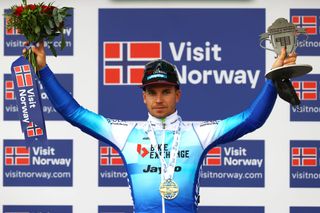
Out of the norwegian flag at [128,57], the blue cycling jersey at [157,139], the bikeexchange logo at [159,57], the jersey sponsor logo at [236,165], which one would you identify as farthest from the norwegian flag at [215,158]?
the blue cycling jersey at [157,139]

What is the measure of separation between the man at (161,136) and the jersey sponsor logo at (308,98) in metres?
1.79

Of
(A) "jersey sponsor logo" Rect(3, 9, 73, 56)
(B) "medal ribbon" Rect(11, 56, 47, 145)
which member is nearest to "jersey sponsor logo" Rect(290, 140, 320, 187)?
(A) "jersey sponsor logo" Rect(3, 9, 73, 56)

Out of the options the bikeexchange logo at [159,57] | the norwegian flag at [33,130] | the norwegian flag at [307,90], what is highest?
the bikeexchange logo at [159,57]

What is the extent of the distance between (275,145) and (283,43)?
206 centimetres

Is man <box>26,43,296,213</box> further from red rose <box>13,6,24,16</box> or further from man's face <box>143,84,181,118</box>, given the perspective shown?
red rose <box>13,6,24,16</box>

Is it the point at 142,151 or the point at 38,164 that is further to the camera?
the point at 38,164

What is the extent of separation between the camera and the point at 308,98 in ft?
19.2

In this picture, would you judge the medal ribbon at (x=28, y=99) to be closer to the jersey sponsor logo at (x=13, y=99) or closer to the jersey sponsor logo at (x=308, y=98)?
the jersey sponsor logo at (x=13, y=99)

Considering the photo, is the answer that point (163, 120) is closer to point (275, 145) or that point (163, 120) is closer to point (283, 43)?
point (283, 43)

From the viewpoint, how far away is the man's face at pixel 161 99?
409cm

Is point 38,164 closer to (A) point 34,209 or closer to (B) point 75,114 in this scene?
(A) point 34,209

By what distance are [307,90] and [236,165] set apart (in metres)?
0.72

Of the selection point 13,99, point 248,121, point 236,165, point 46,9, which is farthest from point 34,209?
point 248,121

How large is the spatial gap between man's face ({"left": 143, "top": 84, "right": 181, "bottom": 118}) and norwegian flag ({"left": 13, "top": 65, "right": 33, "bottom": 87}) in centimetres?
57
